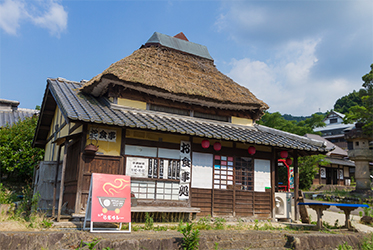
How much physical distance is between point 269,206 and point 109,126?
6.52 m

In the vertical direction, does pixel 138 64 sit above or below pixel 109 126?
above

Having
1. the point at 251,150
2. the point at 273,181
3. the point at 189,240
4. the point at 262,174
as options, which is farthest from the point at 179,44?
the point at 189,240

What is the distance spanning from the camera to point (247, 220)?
10086 mm

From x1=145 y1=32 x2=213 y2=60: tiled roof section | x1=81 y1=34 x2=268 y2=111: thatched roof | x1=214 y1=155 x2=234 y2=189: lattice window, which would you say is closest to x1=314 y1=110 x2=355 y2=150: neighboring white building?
x1=145 y1=32 x2=213 y2=60: tiled roof section

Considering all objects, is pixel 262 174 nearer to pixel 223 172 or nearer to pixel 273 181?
pixel 273 181

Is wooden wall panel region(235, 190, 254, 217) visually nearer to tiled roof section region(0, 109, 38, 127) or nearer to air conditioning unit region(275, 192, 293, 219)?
air conditioning unit region(275, 192, 293, 219)

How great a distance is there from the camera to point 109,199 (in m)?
6.61

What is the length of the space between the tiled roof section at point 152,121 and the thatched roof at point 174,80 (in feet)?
2.42

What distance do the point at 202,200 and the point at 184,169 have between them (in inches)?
49.4

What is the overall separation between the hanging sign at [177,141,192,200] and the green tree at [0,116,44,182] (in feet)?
31.9

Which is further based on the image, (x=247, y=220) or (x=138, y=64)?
(x=138, y=64)

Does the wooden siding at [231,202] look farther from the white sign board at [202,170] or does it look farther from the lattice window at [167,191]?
the lattice window at [167,191]

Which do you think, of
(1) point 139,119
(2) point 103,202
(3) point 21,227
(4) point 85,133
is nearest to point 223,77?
(1) point 139,119

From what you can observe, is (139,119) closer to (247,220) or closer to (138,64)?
(138,64)
